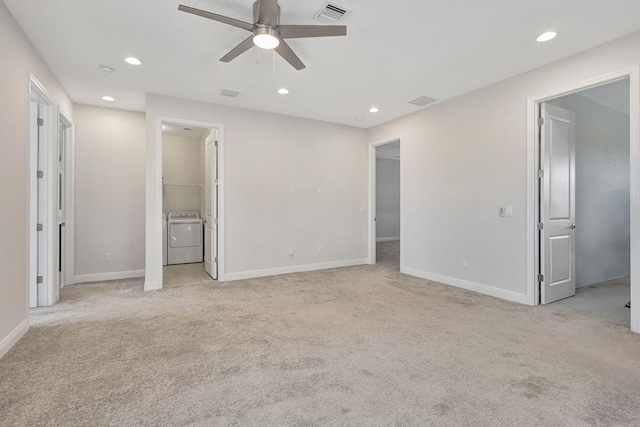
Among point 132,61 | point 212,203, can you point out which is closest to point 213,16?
point 132,61

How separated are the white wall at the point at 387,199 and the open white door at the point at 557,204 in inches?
257

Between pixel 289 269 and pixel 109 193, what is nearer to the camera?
pixel 109 193

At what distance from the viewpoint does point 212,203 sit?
5.07 m

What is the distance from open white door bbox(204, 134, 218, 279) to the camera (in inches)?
194


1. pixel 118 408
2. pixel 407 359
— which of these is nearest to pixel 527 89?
pixel 407 359

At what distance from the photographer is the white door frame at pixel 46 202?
346 cm

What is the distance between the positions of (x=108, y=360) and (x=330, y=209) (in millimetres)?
4145

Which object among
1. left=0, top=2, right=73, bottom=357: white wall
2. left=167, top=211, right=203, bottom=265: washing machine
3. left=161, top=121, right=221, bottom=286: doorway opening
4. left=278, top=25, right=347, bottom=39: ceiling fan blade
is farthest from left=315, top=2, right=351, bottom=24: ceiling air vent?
left=167, top=211, right=203, bottom=265: washing machine

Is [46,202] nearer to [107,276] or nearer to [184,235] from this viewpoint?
[107,276]

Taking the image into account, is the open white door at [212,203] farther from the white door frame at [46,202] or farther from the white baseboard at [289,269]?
the white door frame at [46,202]

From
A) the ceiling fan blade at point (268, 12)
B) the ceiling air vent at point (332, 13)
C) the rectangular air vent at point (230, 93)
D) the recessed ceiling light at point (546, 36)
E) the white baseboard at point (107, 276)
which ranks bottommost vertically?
the white baseboard at point (107, 276)

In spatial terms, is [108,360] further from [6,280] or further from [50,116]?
[50,116]

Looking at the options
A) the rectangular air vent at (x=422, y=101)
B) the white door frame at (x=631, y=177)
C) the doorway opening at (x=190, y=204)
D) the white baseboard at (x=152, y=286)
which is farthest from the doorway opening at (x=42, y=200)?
the white door frame at (x=631, y=177)

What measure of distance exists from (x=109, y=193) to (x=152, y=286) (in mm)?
1857
